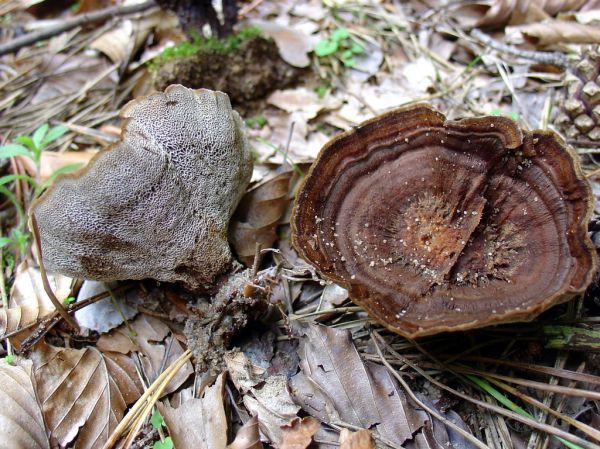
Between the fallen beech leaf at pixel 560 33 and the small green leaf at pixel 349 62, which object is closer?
the fallen beech leaf at pixel 560 33

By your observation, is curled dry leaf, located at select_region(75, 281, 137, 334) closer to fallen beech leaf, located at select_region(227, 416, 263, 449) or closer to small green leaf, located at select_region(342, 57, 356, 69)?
fallen beech leaf, located at select_region(227, 416, 263, 449)

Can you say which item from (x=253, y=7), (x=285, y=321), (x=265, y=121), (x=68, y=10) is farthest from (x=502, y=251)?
(x=68, y=10)

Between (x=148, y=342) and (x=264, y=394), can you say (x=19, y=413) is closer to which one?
(x=148, y=342)

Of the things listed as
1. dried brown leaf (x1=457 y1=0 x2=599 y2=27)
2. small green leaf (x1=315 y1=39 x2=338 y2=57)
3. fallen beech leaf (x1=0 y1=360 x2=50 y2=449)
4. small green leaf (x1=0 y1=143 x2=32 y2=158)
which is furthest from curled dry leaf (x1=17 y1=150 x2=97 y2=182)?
dried brown leaf (x1=457 y1=0 x2=599 y2=27)

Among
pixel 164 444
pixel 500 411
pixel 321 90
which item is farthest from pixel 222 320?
pixel 321 90

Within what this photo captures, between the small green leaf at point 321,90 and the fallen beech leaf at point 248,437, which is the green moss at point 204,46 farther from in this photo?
the fallen beech leaf at point 248,437

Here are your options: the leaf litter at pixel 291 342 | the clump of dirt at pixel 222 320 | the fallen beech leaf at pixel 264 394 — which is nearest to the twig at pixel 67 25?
the leaf litter at pixel 291 342

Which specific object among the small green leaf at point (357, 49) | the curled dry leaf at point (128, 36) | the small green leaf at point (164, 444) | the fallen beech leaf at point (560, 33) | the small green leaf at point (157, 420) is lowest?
the small green leaf at point (164, 444)

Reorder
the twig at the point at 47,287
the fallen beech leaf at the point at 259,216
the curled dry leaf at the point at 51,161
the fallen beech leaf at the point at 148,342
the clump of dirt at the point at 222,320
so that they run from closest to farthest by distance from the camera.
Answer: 1. the twig at the point at 47,287
2. the clump of dirt at the point at 222,320
3. the fallen beech leaf at the point at 148,342
4. the fallen beech leaf at the point at 259,216
5. the curled dry leaf at the point at 51,161
